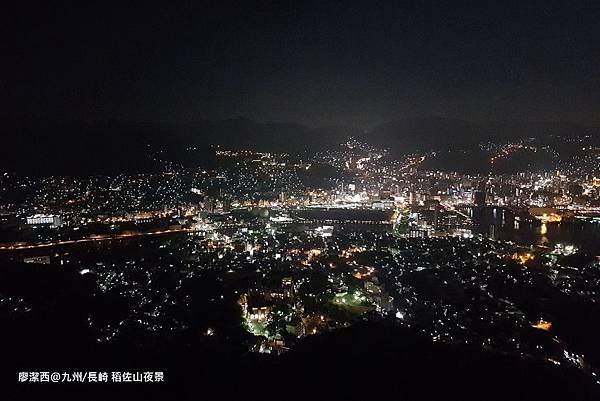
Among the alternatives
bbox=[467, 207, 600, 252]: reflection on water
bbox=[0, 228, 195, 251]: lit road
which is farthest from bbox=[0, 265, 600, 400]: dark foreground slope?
bbox=[467, 207, 600, 252]: reflection on water

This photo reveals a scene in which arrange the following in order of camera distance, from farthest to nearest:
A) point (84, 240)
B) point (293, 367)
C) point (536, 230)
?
point (536, 230), point (84, 240), point (293, 367)

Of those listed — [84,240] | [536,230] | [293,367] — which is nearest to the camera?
[293,367]

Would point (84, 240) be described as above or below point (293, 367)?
below

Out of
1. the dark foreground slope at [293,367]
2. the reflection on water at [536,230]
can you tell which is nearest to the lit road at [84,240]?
the dark foreground slope at [293,367]

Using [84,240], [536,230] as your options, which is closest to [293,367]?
[84,240]

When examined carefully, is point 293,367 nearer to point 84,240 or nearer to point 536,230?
point 84,240

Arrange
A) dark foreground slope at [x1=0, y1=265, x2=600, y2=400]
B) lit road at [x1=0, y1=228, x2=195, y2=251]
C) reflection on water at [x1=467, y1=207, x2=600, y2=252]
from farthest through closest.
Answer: reflection on water at [x1=467, y1=207, x2=600, y2=252] < lit road at [x1=0, y1=228, x2=195, y2=251] < dark foreground slope at [x1=0, y1=265, x2=600, y2=400]

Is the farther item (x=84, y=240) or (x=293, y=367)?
(x=84, y=240)

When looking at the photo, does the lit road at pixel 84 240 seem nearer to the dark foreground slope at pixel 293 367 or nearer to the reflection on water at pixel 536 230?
the dark foreground slope at pixel 293 367

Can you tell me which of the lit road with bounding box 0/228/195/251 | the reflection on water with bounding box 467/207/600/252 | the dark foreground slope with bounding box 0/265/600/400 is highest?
the dark foreground slope with bounding box 0/265/600/400

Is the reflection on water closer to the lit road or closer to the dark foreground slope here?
the dark foreground slope
